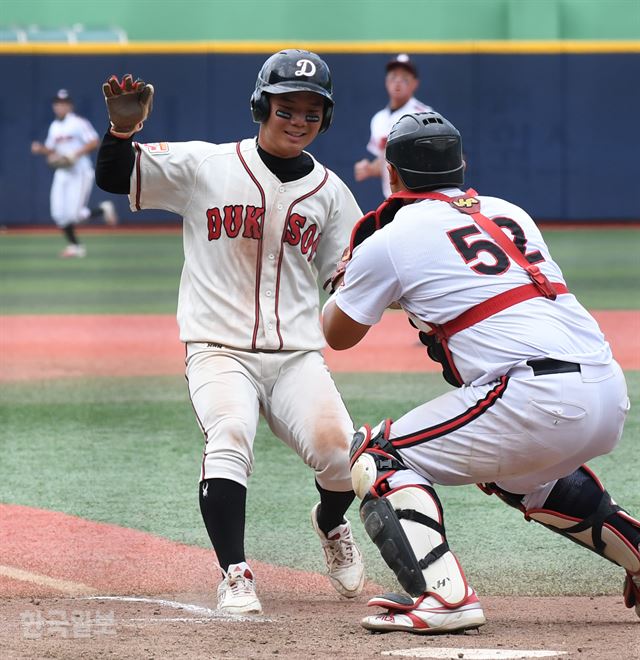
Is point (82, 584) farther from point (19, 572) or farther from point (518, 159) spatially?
point (518, 159)

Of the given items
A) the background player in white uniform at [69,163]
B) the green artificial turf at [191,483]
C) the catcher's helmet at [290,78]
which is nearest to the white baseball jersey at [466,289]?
the catcher's helmet at [290,78]

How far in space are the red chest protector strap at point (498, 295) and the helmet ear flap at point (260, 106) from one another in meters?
0.96

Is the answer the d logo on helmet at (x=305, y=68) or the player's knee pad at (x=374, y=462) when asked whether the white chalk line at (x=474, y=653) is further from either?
the d logo on helmet at (x=305, y=68)

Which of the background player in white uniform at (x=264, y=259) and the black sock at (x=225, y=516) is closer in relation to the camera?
the black sock at (x=225, y=516)

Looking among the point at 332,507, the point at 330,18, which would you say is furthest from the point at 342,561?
the point at 330,18

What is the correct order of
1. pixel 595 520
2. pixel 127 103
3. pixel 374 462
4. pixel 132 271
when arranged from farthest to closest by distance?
pixel 132 271 < pixel 127 103 < pixel 595 520 < pixel 374 462

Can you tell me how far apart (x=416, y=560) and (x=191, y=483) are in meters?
2.58

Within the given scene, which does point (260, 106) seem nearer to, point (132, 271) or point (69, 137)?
point (132, 271)

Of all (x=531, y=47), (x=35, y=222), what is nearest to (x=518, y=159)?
(x=531, y=47)

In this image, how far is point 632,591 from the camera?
12.8ft

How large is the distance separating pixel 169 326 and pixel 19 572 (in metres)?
7.01

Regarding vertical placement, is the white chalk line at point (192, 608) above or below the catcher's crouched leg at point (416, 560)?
below

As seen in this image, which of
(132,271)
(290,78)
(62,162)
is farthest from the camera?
(62,162)

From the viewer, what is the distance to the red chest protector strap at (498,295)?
3.63 meters
